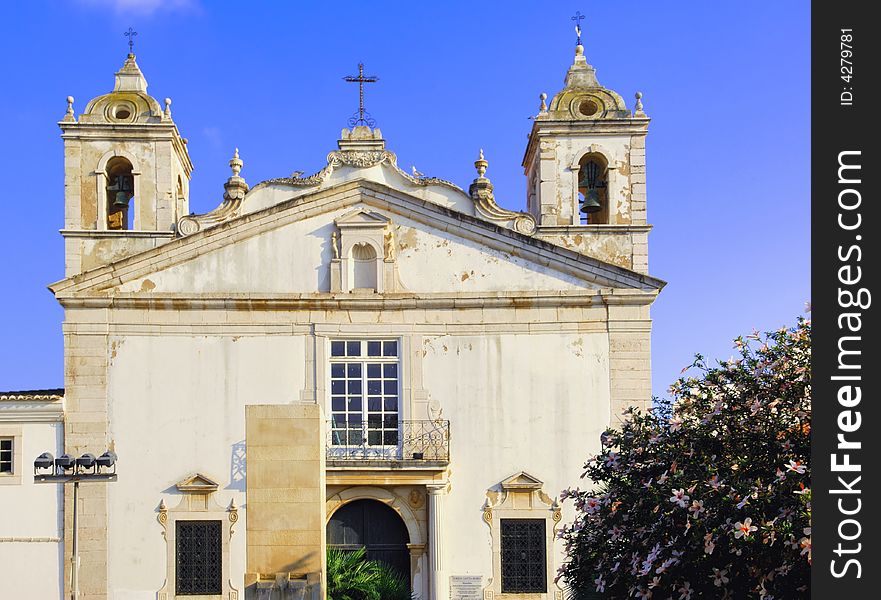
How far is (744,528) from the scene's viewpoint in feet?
45.8

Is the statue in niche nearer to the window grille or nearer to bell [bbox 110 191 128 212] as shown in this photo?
bell [bbox 110 191 128 212]

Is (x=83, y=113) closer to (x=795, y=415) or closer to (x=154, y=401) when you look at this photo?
(x=154, y=401)

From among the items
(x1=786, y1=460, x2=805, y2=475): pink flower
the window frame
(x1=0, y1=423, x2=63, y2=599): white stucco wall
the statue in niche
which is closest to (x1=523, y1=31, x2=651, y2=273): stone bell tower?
the statue in niche

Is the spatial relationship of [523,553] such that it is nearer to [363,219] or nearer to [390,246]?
[390,246]

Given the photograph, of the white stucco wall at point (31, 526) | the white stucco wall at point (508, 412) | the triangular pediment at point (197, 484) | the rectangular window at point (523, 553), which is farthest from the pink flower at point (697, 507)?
the white stucco wall at point (31, 526)

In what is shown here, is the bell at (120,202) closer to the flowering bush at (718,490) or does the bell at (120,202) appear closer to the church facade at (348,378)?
the church facade at (348,378)

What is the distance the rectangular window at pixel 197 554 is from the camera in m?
23.0

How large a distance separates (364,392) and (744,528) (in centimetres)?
1067

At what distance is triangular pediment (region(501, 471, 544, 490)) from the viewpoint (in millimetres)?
23172

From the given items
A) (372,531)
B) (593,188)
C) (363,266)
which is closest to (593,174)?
(593,188)

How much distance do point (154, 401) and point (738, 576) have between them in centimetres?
1214

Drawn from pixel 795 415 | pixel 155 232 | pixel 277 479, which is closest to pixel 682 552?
pixel 795 415

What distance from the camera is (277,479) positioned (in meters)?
16.0

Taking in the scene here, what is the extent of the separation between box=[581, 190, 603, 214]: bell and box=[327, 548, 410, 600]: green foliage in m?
7.69
